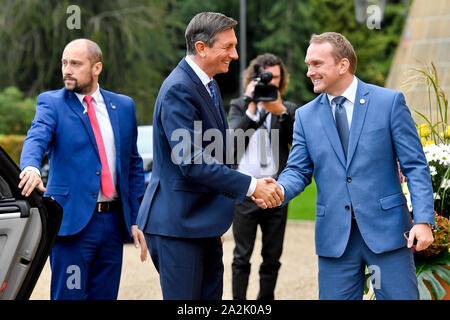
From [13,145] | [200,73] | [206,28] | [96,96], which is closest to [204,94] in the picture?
[200,73]

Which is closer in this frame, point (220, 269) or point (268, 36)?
point (220, 269)

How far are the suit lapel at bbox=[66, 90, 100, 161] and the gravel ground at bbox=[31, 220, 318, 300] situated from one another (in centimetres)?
300

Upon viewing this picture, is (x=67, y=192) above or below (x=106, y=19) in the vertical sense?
below

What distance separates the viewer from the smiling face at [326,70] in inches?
155

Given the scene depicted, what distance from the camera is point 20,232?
337 cm

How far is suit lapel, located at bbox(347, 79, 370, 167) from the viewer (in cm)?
383

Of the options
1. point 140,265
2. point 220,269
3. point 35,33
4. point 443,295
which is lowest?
point 140,265

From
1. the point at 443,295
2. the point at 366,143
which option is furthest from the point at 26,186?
the point at 443,295

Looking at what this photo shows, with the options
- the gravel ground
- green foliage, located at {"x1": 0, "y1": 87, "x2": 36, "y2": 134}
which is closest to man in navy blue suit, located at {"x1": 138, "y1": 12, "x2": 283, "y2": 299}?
the gravel ground

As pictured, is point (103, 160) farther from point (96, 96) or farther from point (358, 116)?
point (358, 116)

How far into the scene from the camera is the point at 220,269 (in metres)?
4.02

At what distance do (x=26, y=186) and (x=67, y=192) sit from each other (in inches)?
38.0

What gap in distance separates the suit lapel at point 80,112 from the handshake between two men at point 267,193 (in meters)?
1.11
